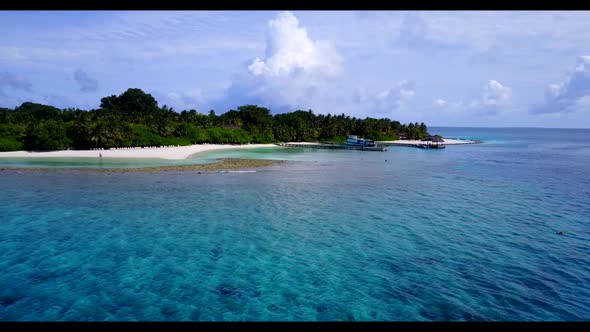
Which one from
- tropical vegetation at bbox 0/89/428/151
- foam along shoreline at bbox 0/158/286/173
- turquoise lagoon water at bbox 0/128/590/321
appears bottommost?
turquoise lagoon water at bbox 0/128/590/321

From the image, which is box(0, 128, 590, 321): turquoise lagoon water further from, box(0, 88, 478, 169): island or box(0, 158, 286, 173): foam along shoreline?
box(0, 88, 478, 169): island

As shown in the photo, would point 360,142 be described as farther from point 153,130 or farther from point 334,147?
point 153,130

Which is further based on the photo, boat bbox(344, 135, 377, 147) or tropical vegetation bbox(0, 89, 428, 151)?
boat bbox(344, 135, 377, 147)

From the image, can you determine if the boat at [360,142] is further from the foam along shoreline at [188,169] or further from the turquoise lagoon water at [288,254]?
the turquoise lagoon water at [288,254]

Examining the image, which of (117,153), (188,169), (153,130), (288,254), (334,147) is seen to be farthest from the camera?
(334,147)

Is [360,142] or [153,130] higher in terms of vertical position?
[153,130]

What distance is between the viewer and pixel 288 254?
20922mm

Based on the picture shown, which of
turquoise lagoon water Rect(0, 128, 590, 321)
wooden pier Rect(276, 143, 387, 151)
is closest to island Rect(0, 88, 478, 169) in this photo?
wooden pier Rect(276, 143, 387, 151)

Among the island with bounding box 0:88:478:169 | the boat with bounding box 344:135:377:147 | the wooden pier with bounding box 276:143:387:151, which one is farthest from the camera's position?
the boat with bounding box 344:135:377:147

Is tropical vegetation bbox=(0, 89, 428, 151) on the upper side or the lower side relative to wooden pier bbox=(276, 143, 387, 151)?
upper

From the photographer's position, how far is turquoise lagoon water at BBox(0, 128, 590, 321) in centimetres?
1495

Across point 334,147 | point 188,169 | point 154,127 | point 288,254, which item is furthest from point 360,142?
point 288,254
